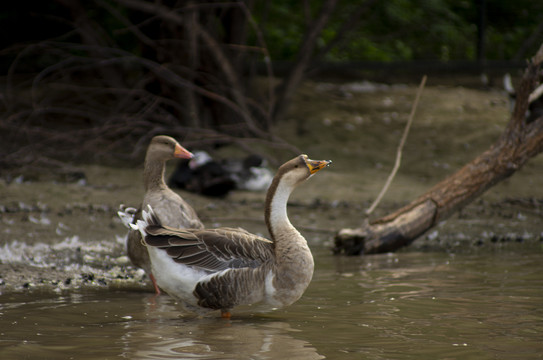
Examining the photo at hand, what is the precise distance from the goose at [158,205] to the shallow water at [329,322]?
0.35 metres

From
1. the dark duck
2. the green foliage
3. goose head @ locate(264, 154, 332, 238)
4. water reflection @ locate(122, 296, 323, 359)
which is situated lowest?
water reflection @ locate(122, 296, 323, 359)

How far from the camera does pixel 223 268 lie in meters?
5.11

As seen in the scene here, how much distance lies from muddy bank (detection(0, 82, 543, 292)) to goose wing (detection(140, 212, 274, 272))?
170 centimetres

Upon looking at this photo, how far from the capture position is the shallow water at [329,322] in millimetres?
4207

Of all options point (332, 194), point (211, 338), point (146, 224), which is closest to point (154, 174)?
point (146, 224)

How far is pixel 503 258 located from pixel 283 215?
322cm

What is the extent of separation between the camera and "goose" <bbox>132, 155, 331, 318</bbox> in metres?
5.05

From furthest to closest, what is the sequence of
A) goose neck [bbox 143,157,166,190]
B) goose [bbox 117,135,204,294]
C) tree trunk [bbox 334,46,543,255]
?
tree trunk [bbox 334,46,543,255], goose neck [bbox 143,157,166,190], goose [bbox 117,135,204,294]

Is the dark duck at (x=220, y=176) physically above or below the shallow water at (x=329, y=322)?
above

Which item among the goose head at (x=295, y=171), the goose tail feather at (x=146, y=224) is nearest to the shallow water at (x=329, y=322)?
the goose tail feather at (x=146, y=224)

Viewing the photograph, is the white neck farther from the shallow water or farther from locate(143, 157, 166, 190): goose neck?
locate(143, 157, 166, 190): goose neck

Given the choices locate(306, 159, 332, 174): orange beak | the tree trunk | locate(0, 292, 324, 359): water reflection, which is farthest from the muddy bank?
locate(306, 159, 332, 174): orange beak

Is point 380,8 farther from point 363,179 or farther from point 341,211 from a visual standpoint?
point 341,211

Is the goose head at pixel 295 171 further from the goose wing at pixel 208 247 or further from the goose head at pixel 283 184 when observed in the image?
the goose wing at pixel 208 247
